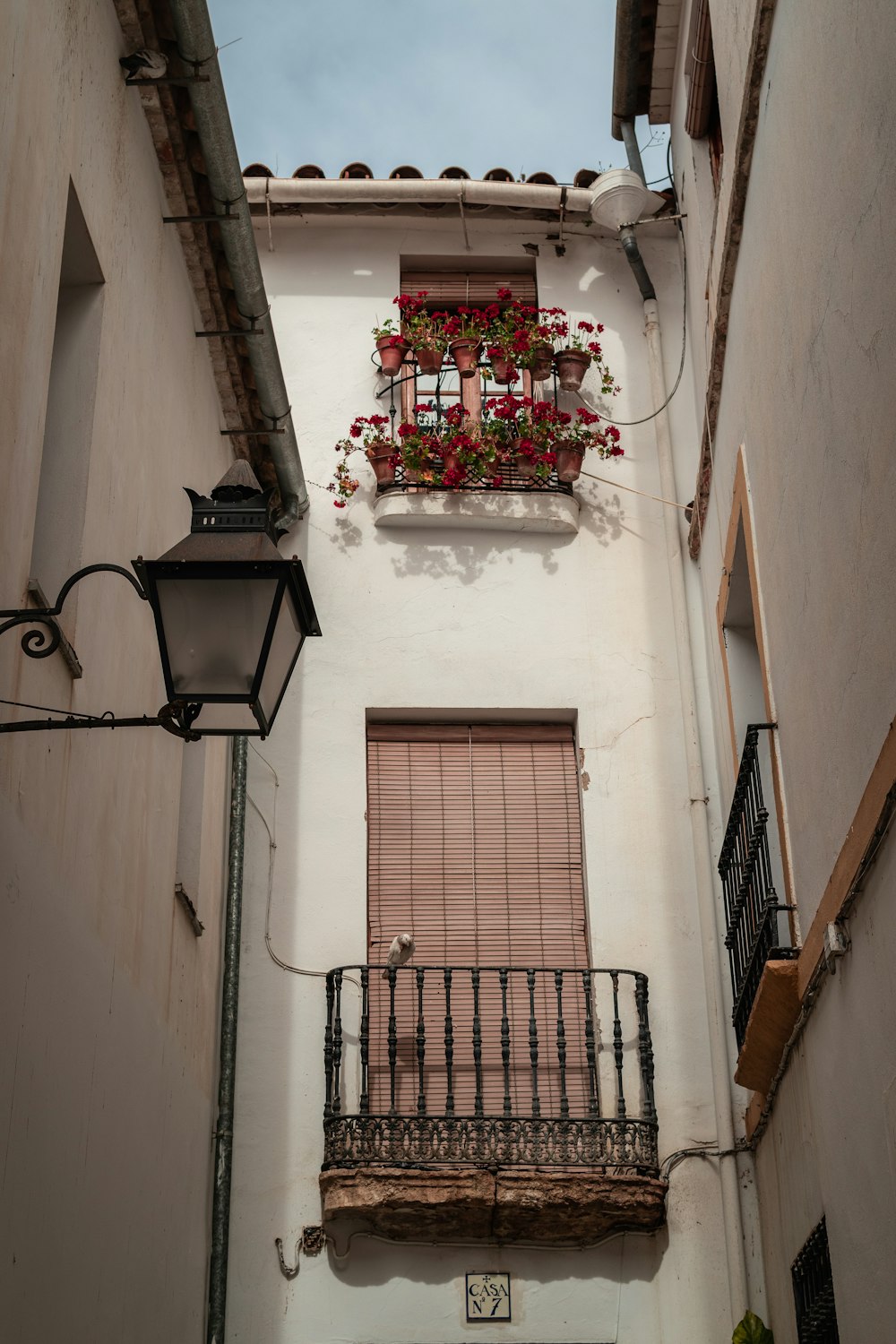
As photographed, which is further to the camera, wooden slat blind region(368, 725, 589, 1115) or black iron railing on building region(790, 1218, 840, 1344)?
wooden slat blind region(368, 725, 589, 1115)

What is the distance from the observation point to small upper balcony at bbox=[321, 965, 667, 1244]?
8031 millimetres

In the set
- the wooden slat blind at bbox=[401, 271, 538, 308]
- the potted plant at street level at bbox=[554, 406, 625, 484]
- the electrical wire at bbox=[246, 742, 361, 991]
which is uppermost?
the wooden slat blind at bbox=[401, 271, 538, 308]

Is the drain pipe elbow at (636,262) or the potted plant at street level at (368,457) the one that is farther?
the drain pipe elbow at (636,262)

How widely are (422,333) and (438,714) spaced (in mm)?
2683

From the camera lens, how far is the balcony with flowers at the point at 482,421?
10188 mm

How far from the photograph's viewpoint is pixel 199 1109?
801 centimetres

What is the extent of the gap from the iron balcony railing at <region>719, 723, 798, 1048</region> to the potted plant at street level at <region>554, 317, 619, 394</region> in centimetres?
366

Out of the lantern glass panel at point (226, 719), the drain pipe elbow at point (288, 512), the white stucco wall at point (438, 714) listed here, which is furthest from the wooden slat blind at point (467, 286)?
the lantern glass panel at point (226, 719)

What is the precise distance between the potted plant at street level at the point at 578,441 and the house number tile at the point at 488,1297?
16.0 ft

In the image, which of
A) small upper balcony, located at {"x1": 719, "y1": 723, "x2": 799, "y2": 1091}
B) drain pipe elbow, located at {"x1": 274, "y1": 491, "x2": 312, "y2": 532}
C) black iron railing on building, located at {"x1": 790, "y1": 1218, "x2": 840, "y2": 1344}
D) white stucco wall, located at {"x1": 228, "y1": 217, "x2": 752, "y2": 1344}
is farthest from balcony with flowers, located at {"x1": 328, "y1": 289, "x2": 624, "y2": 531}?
black iron railing on building, located at {"x1": 790, "y1": 1218, "x2": 840, "y2": 1344}

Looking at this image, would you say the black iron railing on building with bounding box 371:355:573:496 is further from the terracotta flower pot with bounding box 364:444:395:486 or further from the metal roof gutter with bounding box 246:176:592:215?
the metal roof gutter with bounding box 246:176:592:215

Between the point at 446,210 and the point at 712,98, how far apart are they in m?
2.44

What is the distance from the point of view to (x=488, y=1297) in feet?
26.6

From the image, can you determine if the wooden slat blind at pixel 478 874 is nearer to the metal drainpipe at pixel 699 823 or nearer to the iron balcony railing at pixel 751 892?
the metal drainpipe at pixel 699 823
